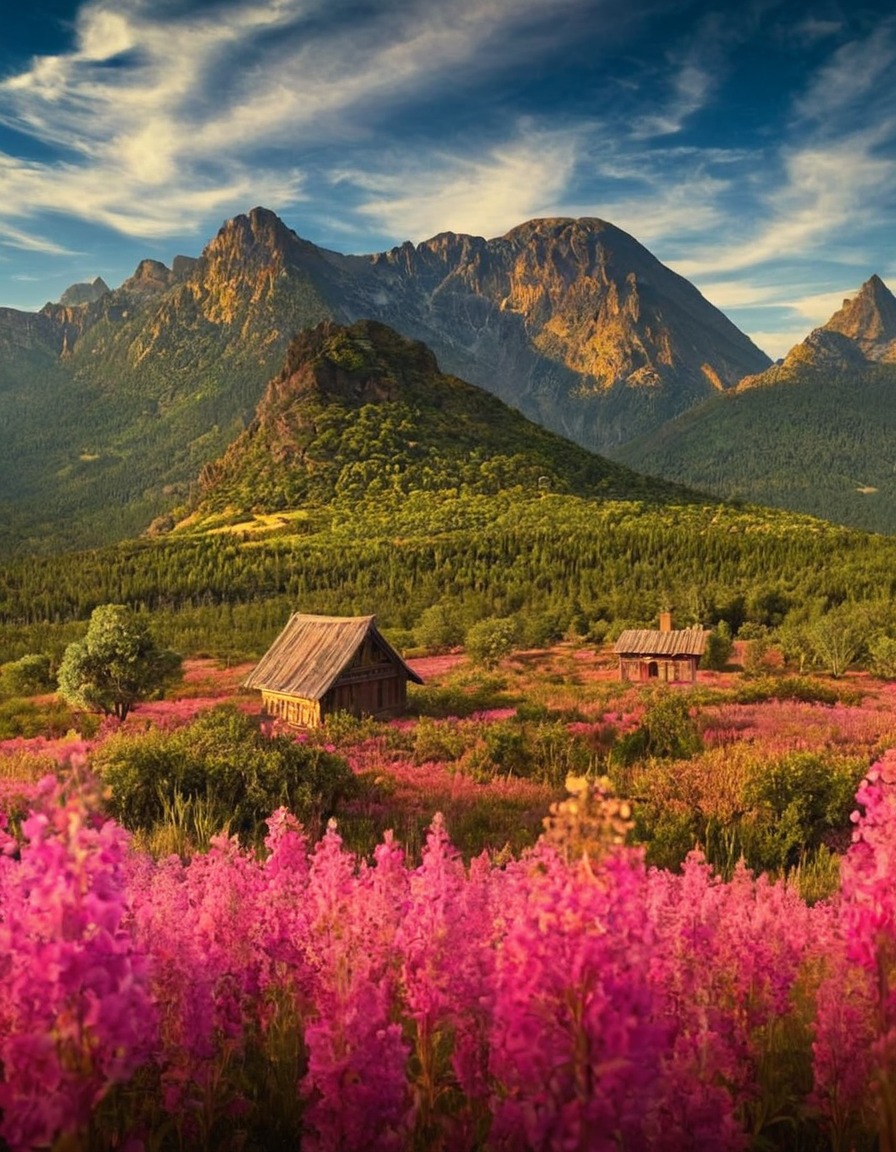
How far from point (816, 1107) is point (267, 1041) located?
9.58 feet

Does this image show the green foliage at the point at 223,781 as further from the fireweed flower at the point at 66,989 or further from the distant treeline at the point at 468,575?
the distant treeline at the point at 468,575

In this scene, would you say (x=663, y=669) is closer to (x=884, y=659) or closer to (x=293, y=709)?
(x=884, y=659)

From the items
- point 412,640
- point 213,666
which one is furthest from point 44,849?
point 412,640

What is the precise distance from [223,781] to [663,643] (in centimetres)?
3783

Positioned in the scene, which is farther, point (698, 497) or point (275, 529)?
point (698, 497)

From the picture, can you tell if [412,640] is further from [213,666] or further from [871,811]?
[871,811]

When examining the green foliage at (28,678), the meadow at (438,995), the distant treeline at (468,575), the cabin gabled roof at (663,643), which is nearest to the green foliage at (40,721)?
the green foliage at (28,678)

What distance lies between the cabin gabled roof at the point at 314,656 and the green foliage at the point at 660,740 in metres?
13.8

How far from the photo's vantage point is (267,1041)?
4.57 metres

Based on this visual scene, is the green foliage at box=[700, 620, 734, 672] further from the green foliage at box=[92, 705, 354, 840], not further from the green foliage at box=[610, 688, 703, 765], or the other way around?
the green foliage at box=[92, 705, 354, 840]

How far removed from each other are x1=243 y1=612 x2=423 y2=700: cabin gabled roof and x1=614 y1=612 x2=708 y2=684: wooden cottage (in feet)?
60.6

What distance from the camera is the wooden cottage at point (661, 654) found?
47.2m

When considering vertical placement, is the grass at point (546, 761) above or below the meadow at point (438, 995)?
below

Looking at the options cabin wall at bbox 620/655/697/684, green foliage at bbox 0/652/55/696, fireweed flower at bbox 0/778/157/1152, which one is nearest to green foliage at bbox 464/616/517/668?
cabin wall at bbox 620/655/697/684
